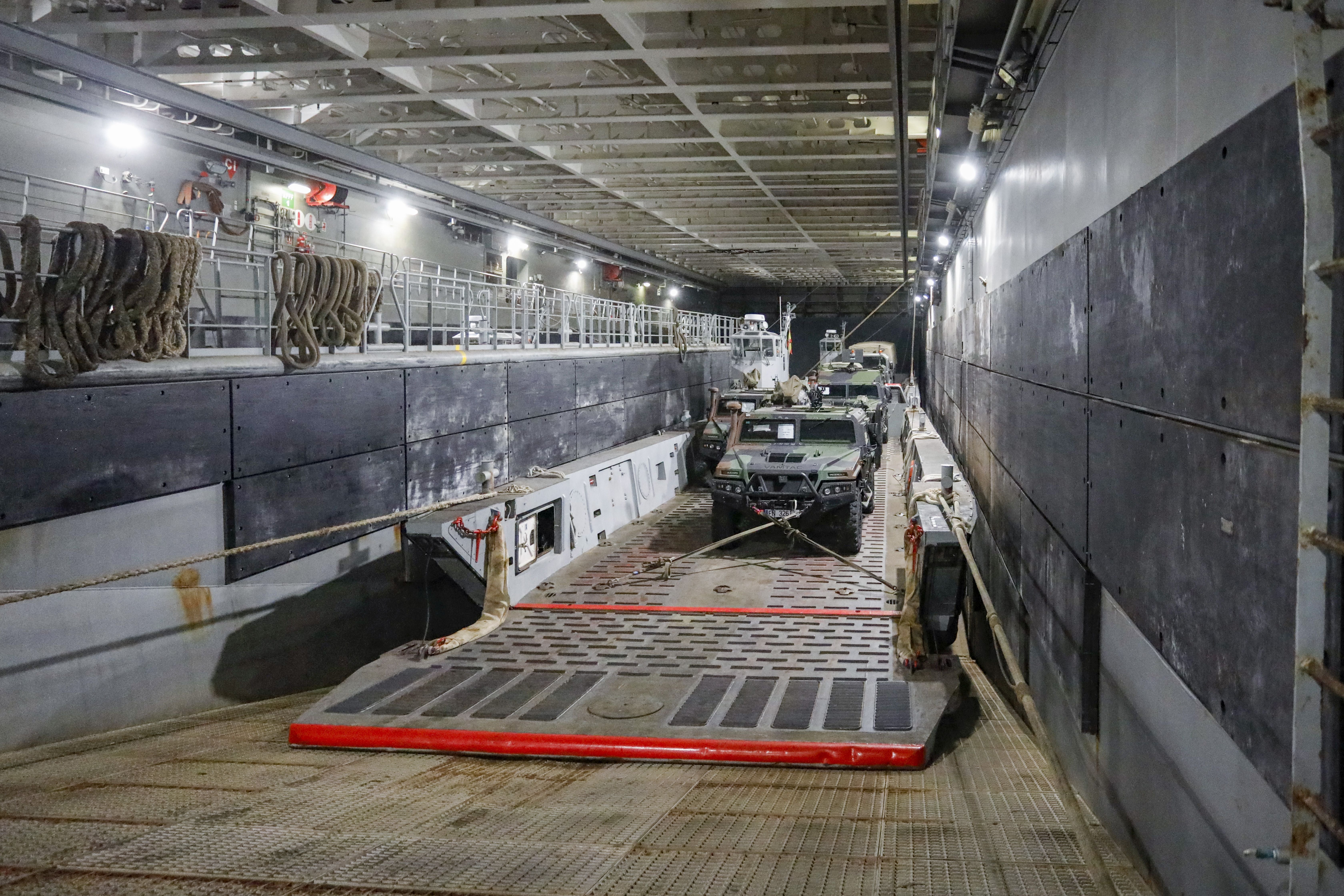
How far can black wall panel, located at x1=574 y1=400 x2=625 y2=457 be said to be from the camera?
51.4ft

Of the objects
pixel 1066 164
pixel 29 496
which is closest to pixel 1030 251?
pixel 1066 164

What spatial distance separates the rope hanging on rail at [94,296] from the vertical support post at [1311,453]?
7269 millimetres

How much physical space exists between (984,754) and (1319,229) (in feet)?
17.7

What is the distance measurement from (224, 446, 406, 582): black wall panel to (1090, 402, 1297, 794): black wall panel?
6920mm

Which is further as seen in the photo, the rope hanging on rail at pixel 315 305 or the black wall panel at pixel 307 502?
the rope hanging on rail at pixel 315 305

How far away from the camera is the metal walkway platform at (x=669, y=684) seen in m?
6.81

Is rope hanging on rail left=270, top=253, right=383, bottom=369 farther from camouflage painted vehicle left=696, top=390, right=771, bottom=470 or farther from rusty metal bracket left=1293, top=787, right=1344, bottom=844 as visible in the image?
rusty metal bracket left=1293, top=787, right=1344, bottom=844

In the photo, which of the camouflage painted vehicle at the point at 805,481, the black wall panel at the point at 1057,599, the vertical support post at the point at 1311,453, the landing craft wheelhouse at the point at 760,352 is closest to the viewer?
the vertical support post at the point at 1311,453

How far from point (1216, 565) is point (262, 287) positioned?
12.7m

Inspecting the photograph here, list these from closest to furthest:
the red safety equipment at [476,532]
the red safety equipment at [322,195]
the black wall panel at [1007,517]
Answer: the black wall panel at [1007,517]
the red safety equipment at [476,532]
the red safety equipment at [322,195]

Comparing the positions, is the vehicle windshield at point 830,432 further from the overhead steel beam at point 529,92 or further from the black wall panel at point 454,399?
the overhead steel beam at point 529,92

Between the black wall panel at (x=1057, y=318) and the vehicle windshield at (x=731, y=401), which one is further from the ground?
the black wall panel at (x=1057, y=318)

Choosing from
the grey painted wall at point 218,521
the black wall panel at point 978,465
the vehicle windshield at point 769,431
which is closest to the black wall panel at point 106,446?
the grey painted wall at point 218,521

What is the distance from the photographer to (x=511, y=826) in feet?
17.1
